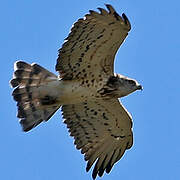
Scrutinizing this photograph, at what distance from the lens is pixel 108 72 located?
543 inches

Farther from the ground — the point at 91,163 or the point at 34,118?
the point at 34,118

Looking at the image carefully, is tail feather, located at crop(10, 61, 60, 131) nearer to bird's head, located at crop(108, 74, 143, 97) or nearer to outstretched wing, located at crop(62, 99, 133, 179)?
outstretched wing, located at crop(62, 99, 133, 179)

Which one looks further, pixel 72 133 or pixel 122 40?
pixel 72 133

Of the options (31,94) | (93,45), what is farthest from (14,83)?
(93,45)

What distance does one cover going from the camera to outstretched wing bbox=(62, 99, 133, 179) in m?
14.4

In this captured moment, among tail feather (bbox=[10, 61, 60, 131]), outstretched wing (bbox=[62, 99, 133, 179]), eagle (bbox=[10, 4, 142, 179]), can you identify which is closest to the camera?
eagle (bbox=[10, 4, 142, 179])

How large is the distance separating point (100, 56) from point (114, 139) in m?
1.83

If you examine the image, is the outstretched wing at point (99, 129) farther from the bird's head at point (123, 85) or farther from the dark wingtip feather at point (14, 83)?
the dark wingtip feather at point (14, 83)

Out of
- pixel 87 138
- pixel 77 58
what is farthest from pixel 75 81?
pixel 87 138

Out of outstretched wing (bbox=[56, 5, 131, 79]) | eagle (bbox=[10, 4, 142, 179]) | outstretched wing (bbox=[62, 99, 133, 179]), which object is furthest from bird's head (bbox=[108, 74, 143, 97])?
outstretched wing (bbox=[62, 99, 133, 179])

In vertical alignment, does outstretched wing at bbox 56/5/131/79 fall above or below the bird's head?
above

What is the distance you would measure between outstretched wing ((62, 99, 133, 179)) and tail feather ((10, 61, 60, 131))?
1.73 ft

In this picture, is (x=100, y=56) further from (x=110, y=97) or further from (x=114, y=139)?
(x=114, y=139)

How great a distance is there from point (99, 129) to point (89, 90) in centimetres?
120
